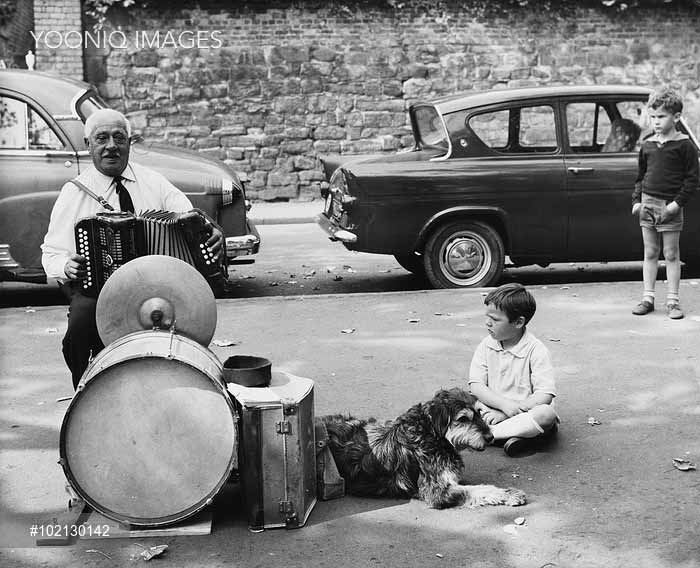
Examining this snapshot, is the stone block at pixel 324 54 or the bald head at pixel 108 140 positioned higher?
the stone block at pixel 324 54

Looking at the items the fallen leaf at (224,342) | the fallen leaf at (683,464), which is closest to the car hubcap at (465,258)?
the fallen leaf at (224,342)

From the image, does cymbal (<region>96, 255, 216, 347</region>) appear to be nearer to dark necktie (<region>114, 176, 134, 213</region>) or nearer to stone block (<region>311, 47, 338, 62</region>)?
dark necktie (<region>114, 176, 134, 213</region>)

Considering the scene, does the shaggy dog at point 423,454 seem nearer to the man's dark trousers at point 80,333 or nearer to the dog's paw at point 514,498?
the dog's paw at point 514,498

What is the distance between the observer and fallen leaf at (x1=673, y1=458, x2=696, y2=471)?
5.35 m

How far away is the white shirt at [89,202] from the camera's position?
528cm

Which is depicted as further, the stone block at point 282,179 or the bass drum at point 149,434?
the stone block at point 282,179

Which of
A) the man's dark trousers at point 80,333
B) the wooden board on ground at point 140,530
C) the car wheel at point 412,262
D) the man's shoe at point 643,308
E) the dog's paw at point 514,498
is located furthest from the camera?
the car wheel at point 412,262

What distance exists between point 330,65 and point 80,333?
14.3 meters

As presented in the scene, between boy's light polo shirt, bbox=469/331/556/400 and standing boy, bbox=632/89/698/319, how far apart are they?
3.35 m

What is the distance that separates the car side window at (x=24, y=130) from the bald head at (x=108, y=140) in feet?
15.8

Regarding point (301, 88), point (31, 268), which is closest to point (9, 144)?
point (31, 268)

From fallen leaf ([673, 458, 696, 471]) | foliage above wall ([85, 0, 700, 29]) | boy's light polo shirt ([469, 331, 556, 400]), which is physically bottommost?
fallen leaf ([673, 458, 696, 471])

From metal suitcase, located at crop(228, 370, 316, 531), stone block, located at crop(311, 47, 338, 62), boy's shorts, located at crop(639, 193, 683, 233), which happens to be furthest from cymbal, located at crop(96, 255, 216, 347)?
stone block, located at crop(311, 47, 338, 62)

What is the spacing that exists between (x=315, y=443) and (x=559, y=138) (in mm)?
6424
